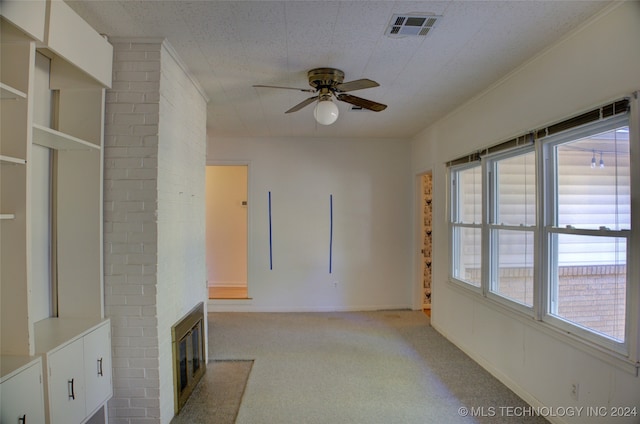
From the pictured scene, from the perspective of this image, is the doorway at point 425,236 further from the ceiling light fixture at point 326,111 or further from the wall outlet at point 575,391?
the wall outlet at point 575,391

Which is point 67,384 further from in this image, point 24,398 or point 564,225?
point 564,225

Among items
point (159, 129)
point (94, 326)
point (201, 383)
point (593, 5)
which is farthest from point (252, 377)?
point (593, 5)

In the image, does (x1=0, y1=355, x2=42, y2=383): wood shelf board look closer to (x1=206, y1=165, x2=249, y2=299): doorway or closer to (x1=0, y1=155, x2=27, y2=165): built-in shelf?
(x1=0, y1=155, x2=27, y2=165): built-in shelf

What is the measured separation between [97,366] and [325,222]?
349 centimetres

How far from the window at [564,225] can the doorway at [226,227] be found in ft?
13.8

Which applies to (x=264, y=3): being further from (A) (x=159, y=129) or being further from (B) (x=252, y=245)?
(B) (x=252, y=245)

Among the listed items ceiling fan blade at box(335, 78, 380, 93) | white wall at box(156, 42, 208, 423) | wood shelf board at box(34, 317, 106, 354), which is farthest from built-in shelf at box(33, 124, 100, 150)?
ceiling fan blade at box(335, 78, 380, 93)

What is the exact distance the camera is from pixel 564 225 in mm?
2285

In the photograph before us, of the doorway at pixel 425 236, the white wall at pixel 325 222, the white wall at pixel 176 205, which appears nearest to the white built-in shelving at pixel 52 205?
the white wall at pixel 176 205

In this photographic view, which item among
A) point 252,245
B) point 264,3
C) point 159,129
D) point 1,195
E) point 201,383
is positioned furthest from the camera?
point 252,245

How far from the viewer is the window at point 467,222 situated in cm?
340

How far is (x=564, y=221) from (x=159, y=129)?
2774 mm

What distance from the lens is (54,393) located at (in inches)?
64.1

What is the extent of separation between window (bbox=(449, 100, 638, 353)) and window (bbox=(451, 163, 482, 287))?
0.05 metres
